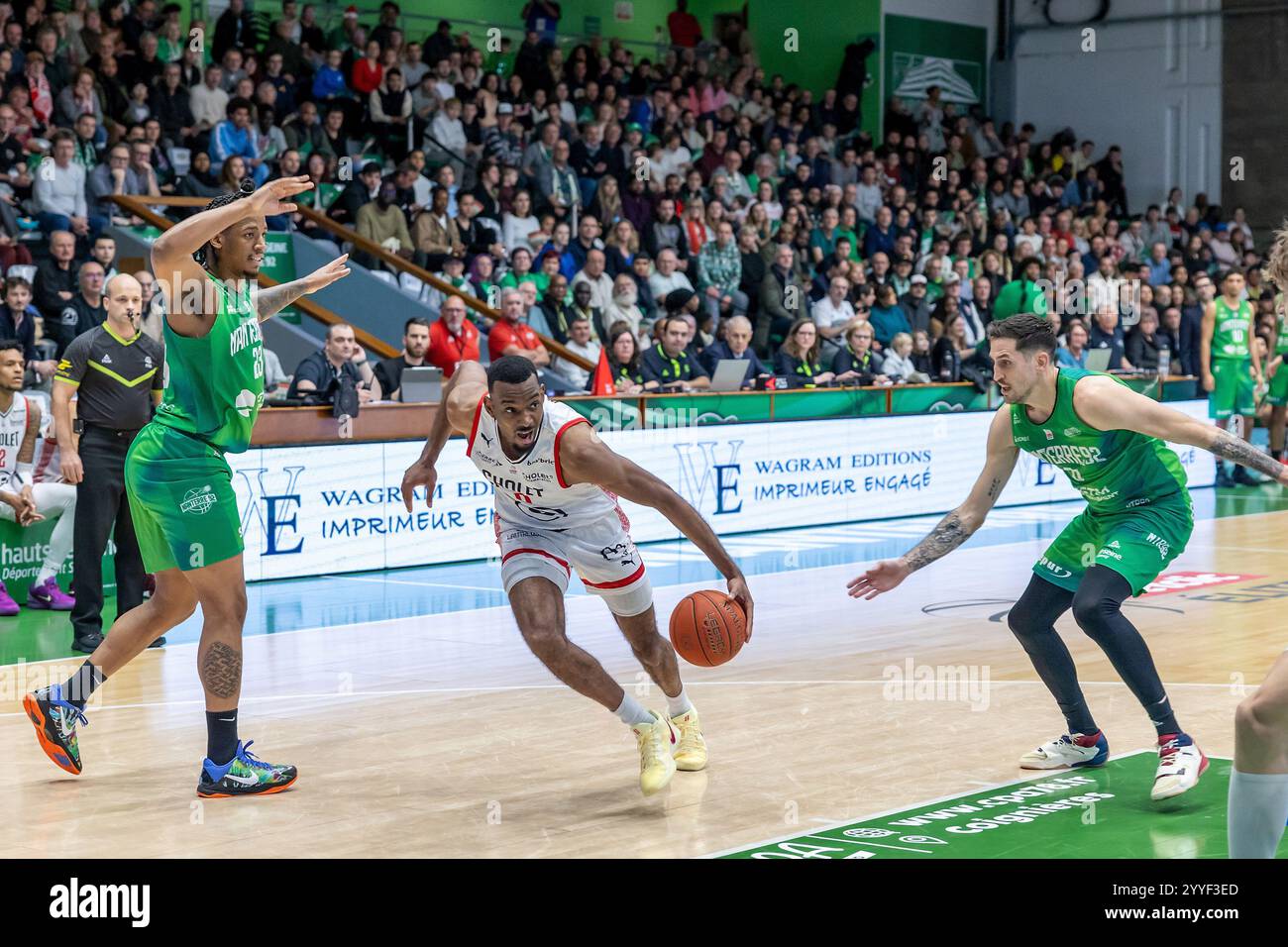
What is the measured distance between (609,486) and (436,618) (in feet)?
14.7

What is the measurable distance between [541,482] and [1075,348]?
1269 centimetres

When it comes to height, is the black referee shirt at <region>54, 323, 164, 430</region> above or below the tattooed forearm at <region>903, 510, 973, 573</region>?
above

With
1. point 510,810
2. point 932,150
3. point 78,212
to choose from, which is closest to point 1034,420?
point 510,810

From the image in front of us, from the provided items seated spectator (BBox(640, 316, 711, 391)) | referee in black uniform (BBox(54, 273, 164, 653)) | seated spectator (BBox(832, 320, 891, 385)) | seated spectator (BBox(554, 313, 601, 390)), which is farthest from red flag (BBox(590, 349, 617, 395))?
referee in black uniform (BBox(54, 273, 164, 653))

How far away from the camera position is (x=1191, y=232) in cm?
2511

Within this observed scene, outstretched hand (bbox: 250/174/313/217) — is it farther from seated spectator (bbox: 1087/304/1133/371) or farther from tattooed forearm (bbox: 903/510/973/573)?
seated spectator (bbox: 1087/304/1133/371)

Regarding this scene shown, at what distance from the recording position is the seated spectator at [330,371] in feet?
37.5

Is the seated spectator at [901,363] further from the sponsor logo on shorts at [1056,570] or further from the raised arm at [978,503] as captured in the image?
the sponsor logo on shorts at [1056,570]

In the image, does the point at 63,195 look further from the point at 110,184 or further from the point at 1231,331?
the point at 1231,331

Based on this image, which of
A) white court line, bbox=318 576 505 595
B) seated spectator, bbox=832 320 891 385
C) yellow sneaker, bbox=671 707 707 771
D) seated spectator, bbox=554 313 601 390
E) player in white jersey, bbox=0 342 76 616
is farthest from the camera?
seated spectator, bbox=832 320 891 385

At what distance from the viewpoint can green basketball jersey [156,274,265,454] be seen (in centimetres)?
551

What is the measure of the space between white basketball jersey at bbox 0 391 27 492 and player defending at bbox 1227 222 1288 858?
8289 millimetres

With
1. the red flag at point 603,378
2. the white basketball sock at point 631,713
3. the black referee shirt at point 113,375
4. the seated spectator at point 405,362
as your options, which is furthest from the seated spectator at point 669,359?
the white basketball sock at point 631,713

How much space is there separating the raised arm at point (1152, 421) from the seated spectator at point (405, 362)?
25.7 ft
